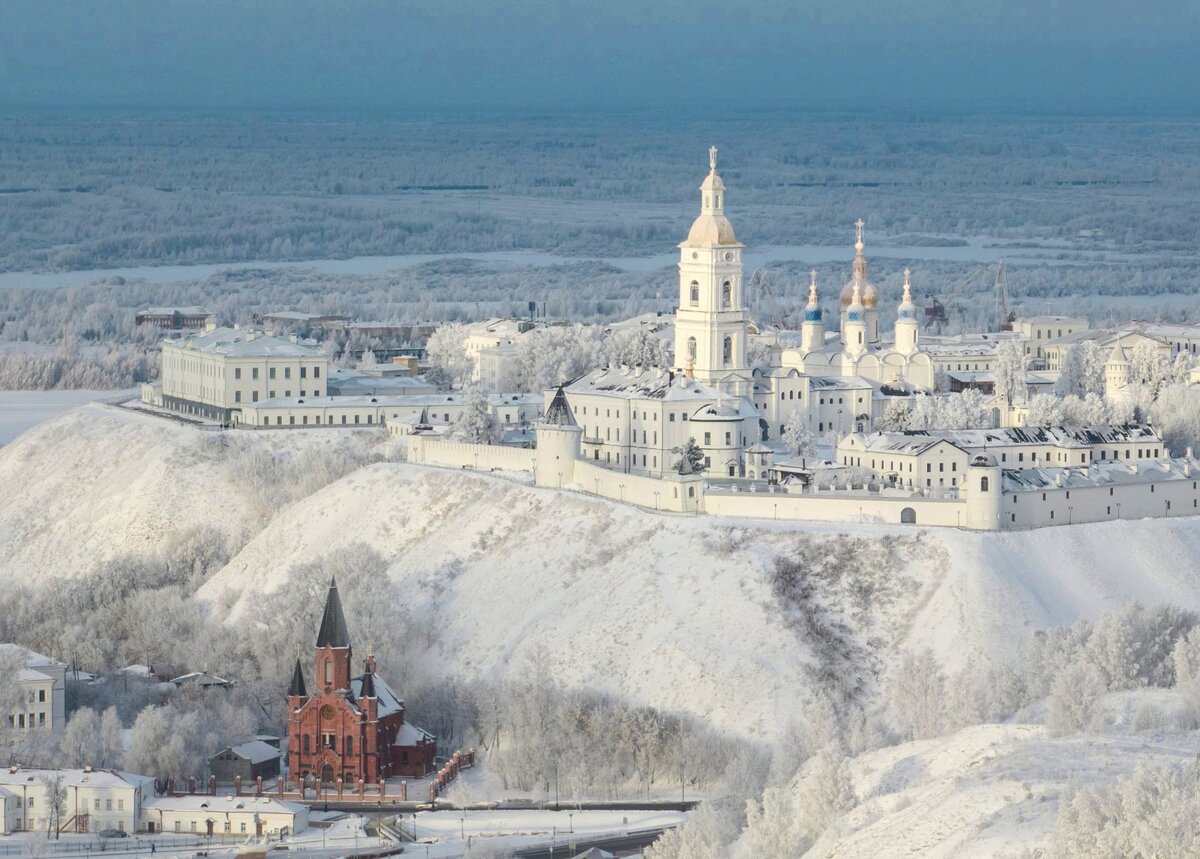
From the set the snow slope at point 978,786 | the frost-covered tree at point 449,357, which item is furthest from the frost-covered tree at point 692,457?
the frost-covered tree at point 449,357

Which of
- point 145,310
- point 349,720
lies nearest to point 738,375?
point 349,720

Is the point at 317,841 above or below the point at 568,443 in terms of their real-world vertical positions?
below

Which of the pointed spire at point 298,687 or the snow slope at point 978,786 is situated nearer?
the snow slope at point 978,786

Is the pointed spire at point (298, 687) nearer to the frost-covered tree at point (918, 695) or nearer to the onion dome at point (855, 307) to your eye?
the frost-covered tree at point (918, 695)

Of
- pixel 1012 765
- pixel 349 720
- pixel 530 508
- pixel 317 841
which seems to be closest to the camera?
pixel 1012 765

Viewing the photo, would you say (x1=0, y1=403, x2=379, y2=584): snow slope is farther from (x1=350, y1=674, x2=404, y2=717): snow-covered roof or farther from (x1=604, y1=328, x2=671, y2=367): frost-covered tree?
(x1=350, y1=674, x2=404, y2=717): snow-covered roof

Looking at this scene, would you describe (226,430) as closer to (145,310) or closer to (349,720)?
(349,720)

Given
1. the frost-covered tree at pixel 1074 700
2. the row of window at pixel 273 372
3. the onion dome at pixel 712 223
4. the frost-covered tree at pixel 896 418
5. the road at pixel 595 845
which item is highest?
the onion dome at pixel 712 223
